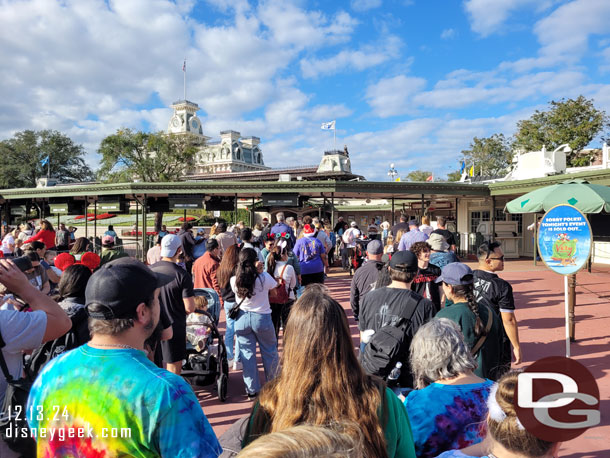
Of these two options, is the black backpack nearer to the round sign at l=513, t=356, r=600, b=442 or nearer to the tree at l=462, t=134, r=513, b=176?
the round sign at l=513, t=356, r=600, b=442

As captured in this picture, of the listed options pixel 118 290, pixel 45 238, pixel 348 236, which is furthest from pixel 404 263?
pixel 348 236

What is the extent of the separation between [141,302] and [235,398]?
3.86 meters

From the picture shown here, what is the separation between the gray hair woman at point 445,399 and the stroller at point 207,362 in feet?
10.5

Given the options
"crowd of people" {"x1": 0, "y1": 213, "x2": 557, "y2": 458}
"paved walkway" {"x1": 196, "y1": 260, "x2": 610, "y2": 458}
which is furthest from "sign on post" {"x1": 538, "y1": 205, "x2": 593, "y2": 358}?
"crowd of people" {"x1": 0, "y1": 213, "x2": 557, "y2": 458}

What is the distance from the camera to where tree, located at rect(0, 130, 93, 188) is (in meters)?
59.2

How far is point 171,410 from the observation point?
59.5 inches

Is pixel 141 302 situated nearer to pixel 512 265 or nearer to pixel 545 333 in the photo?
pixel 545 333

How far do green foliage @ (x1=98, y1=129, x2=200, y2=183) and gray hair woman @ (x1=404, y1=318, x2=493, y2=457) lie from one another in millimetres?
43293

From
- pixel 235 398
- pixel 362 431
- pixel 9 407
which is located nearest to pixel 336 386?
pixel 362 431

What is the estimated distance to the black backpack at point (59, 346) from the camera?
293 cm

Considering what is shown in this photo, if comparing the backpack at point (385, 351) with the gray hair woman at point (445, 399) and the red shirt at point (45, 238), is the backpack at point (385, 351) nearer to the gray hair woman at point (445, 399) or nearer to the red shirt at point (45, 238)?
the gray hair woman at point (445, 399)

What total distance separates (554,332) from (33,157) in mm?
70709

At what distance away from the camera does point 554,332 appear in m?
7.79

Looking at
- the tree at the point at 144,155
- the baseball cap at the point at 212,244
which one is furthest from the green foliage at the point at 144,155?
the baseball cap at the point at 212,244
